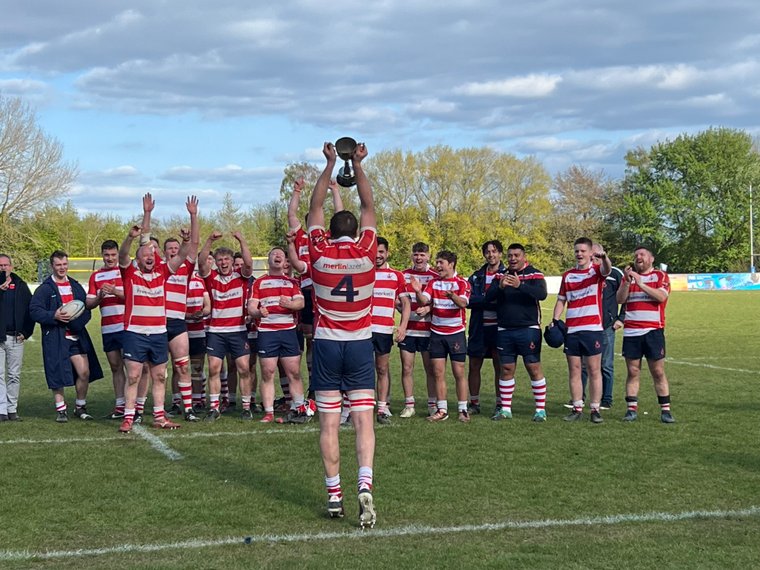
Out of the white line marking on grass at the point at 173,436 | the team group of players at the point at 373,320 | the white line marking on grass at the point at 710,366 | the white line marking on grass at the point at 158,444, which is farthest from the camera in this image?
the white line marking on grass at the point at 710,366

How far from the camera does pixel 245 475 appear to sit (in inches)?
326

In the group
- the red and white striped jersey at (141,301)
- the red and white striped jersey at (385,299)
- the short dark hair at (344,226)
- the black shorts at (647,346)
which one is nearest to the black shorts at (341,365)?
the short dark hair at (344,226)

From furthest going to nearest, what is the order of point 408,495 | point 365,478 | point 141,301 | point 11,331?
point 11,331, point 141,301, point 408,495, point 365,478

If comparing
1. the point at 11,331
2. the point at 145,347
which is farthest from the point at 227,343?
the point at 11,331

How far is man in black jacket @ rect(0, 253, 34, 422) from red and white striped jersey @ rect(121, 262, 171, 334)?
6.22ft

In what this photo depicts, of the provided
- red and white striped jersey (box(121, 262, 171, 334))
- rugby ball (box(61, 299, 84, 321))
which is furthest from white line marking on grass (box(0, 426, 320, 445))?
rugby ball (box(61, 299, 84, 321))

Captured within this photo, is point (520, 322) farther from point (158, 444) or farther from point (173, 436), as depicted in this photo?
point (158, 444)

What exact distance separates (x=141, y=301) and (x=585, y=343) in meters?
5.34

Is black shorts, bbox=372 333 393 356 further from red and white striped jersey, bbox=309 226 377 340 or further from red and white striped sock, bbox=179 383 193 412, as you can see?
red and white striped jersey, bbox=309 226 377 340

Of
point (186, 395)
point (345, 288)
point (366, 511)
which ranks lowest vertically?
point (366, 511)

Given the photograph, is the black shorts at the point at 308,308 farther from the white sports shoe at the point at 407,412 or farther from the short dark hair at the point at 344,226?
Result: the short dark hair at the point at 344,226

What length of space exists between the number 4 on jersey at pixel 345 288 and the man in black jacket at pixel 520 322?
449 cm

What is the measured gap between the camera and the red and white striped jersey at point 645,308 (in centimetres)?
1115

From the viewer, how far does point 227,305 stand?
11.5 m
